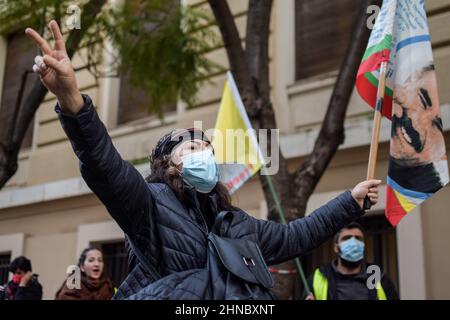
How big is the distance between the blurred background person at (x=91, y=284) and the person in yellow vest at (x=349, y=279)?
1.72 meters

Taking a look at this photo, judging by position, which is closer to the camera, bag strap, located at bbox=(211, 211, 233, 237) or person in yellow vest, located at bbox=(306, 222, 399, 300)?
bag strap, located at bbox=(211, 211, 233, 237)

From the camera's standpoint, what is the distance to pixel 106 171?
2.08 meters

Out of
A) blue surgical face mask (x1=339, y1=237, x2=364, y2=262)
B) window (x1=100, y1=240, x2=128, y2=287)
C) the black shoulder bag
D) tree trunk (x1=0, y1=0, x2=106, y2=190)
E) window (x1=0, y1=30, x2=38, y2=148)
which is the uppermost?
window (x1=0, y1=30, x2=38, y2=148)

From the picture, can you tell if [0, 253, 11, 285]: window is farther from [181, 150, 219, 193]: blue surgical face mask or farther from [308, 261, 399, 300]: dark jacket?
[181, 150, 219, 193]: blue surgical face mask

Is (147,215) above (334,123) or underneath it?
underneath

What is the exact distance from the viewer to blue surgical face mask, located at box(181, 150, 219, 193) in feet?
7.87

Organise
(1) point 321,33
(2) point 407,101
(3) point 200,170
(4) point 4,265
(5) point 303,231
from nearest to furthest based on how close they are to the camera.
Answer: (3) point 200,170 → (5) point 303,231 → (2) point 407,101 → (1) point 321,33 → (4) point 4,265

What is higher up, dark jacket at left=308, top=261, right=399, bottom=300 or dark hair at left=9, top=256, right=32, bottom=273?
dark hair at left=9, top=256, right=32, bottom=273

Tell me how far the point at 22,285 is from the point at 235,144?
2.52 meters

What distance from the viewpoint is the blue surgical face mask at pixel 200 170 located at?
7.87 ft

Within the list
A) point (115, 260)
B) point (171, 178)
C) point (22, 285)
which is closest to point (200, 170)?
point (171, 178)

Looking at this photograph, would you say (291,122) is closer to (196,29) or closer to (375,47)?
(196,29)

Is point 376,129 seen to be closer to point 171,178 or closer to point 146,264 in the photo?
point 171,178

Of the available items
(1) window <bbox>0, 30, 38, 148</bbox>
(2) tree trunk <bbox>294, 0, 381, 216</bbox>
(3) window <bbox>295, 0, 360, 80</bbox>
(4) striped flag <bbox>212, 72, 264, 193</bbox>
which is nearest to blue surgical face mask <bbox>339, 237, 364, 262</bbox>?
(2) tree trunk <bbox>294, 0, 381, 216</bbox>
